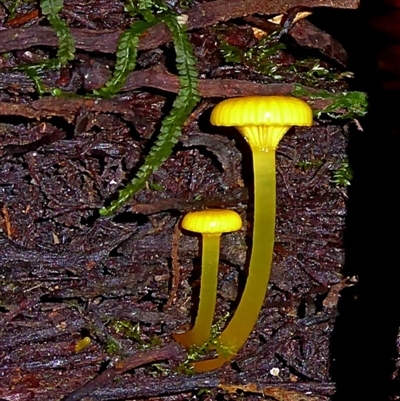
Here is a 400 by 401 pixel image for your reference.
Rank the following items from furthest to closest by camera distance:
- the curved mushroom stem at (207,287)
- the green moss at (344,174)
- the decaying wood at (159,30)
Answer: the green moss at (344,174) < the curved mushroom stem at (207,287) < the decaying wood at (159,30)

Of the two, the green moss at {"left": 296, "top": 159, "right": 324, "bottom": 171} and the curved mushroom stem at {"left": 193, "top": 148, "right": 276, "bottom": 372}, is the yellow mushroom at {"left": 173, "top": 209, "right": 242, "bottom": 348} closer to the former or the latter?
the curved mushroom stem at {"left": 193, "top": 148, "right": 276, "bottom": 372}

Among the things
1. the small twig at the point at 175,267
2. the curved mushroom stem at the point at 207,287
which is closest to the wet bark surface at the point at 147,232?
the small twig at the point at 175,267

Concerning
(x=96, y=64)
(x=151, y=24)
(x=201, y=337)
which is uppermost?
(x=151, y=24)

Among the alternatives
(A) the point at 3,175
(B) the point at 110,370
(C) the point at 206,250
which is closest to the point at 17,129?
(A) the point at 3,175

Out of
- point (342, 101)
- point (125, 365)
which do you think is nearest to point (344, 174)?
point (342, 101)

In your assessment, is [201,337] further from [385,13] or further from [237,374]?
[385,13]

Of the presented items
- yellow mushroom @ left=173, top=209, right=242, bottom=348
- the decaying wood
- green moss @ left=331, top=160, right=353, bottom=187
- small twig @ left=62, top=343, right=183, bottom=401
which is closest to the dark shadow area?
green moss @ left=331, top=160, right=353, bottom=187

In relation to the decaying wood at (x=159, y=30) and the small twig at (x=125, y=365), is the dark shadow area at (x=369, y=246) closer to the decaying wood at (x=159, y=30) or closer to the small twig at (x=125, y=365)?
the decaying wood at (x=159, y=30)
